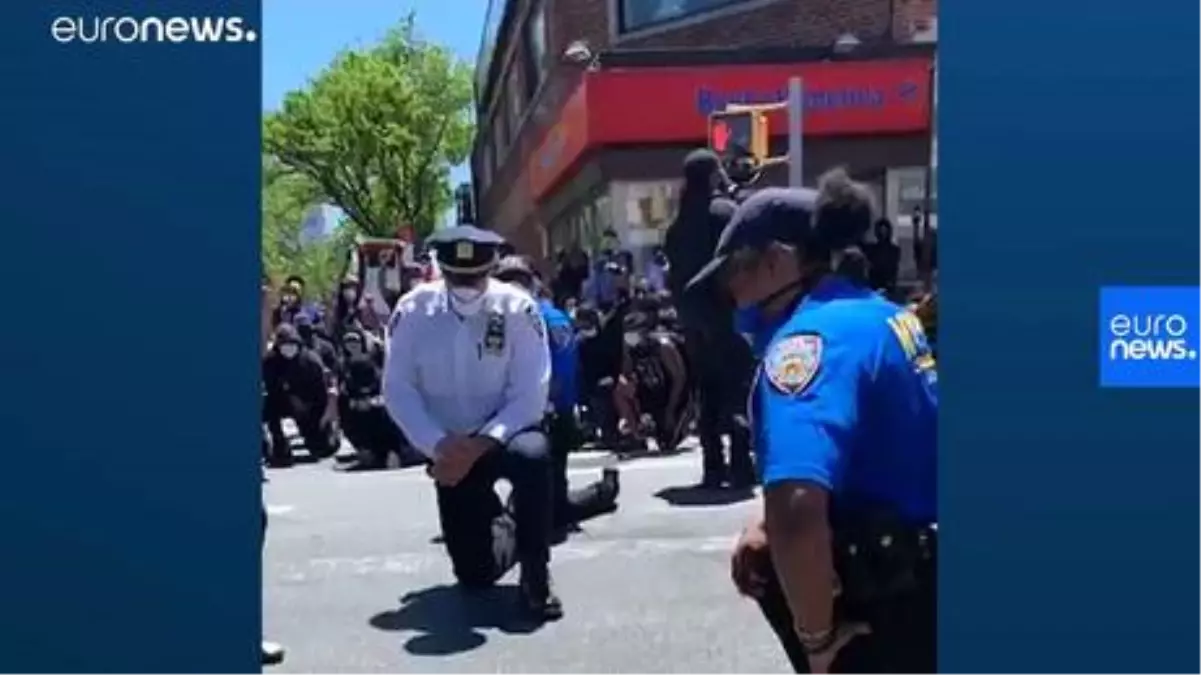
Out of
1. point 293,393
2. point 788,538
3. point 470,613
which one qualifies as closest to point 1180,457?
point 788,538

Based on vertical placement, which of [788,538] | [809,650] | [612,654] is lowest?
[612,654]

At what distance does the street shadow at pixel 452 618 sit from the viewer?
7.34 metres

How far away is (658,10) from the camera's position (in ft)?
96.1

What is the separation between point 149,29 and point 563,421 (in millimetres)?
5460

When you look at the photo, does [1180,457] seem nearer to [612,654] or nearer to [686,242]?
[612,654]

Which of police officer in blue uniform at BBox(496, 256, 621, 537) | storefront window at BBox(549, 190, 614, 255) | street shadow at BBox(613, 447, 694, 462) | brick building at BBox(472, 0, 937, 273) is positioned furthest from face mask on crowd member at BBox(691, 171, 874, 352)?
storefront window at BBox(549, 190, 614, 255)

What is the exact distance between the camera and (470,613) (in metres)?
7.82

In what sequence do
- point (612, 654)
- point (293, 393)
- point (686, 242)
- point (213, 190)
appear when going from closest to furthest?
point (213, 190), point (612, 654), point (686, 242), point (293, 393)

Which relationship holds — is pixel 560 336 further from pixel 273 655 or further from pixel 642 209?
pixel 642 209

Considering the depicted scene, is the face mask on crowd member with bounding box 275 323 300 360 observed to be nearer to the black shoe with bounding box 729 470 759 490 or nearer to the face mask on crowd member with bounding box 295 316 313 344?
the face mask on crowd member with bounding box 295 316 313 344

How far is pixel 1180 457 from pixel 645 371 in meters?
10.0

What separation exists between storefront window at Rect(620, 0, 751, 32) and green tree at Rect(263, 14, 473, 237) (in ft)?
50.6

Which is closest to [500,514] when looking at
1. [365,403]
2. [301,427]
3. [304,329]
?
[365,403]

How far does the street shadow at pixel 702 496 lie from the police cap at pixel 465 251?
2733mm
